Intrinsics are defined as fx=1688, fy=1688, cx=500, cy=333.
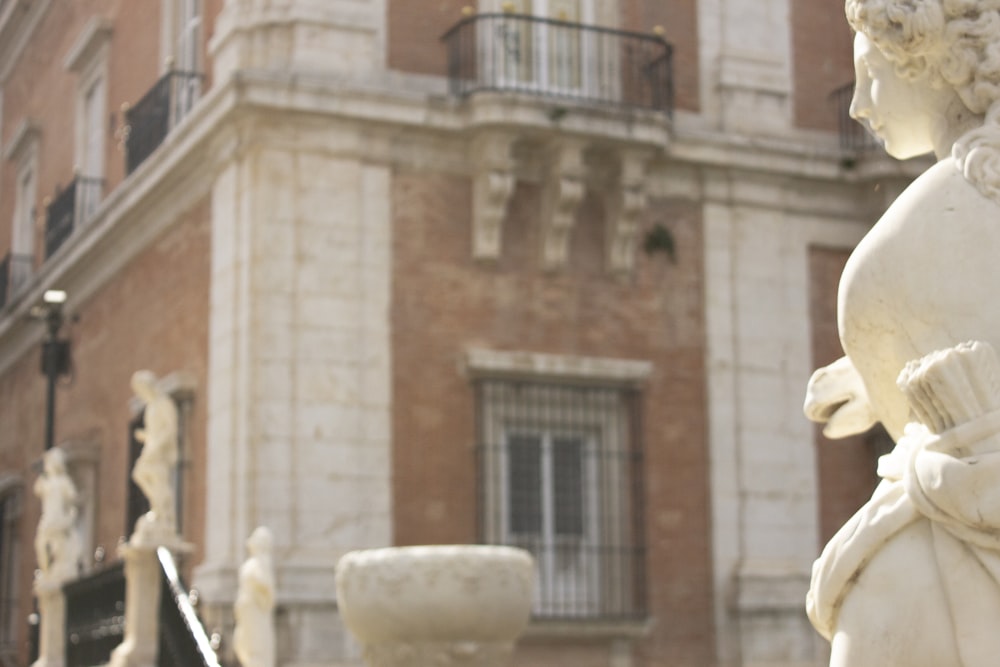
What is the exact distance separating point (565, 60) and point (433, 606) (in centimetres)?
1029

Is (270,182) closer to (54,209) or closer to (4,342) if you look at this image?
(54,209)

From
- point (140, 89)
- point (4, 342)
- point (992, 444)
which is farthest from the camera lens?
point (4, 342)

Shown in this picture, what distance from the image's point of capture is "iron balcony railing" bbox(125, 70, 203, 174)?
15.2 metres

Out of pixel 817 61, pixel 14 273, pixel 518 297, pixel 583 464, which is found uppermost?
pixel 817 61

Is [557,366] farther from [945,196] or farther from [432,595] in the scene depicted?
Result: [945,196]

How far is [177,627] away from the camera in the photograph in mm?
10703

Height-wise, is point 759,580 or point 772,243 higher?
point 772,243

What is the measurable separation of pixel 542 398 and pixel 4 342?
10704mm

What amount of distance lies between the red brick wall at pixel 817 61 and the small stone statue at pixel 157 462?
6.94 metres

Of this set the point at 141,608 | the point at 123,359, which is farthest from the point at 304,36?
the point at 141,608

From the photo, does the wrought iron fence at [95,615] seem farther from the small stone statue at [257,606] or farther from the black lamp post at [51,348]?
the black lamp post at [51,348]

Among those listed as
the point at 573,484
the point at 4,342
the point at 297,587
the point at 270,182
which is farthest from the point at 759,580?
the point at 4,342

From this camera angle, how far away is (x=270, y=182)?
1336cm

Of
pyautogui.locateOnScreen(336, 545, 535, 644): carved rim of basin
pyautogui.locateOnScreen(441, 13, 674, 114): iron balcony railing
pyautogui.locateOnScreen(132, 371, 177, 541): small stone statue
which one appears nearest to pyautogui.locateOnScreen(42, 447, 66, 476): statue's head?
pyautogui.locateOnScreen(132, 371, 177, 541): small stone statue
